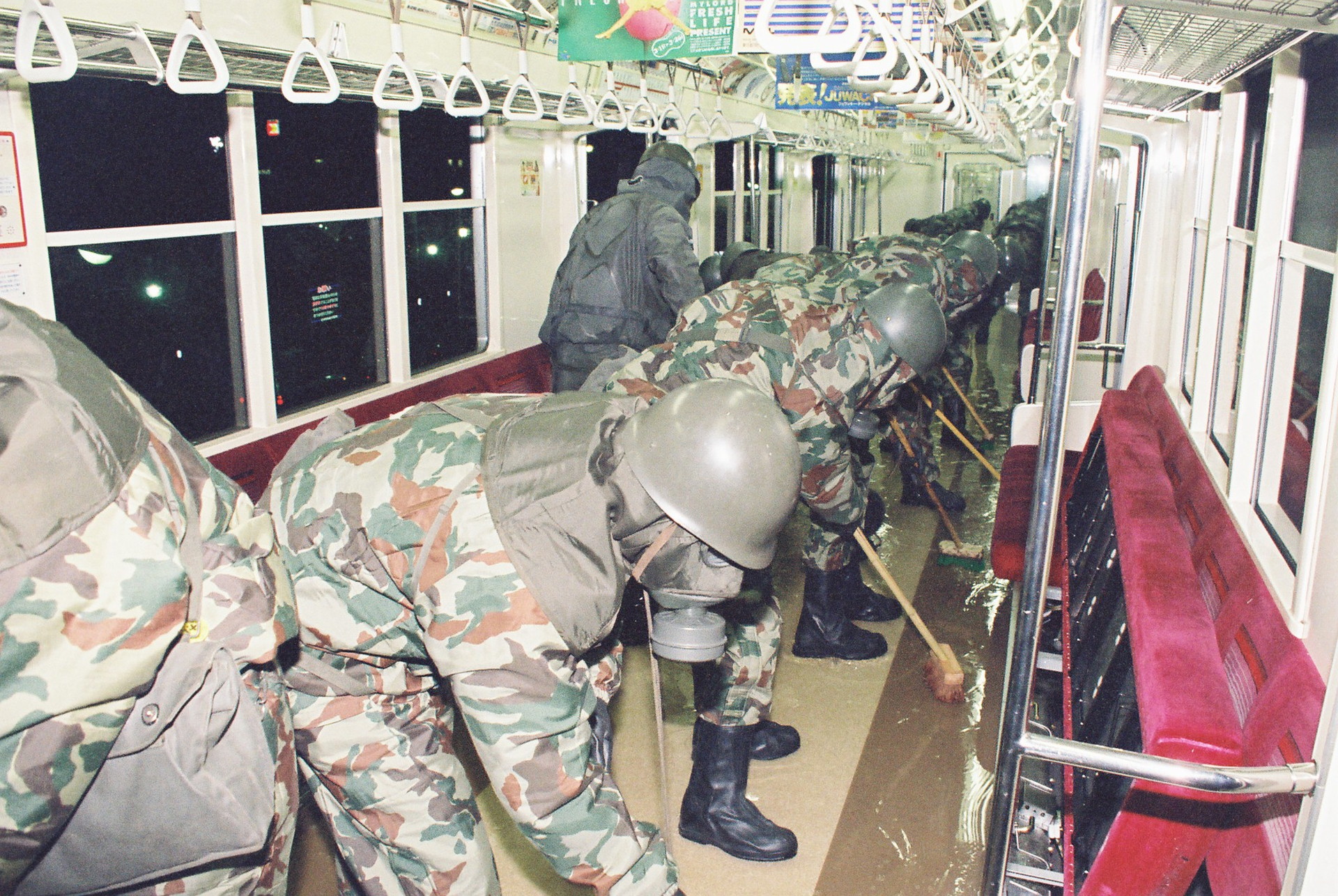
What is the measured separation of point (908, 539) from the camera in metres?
5.70

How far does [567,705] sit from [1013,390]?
865 cm

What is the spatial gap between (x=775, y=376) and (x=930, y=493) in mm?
2742

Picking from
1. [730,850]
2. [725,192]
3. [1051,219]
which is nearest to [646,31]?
[1051,219]

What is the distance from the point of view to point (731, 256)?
765 centimetres

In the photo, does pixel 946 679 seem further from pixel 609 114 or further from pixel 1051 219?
pixel 609 114

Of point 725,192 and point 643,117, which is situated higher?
point 643,117

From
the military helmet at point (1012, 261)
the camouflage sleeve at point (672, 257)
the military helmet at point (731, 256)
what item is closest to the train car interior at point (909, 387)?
the camouflage sleeve at point (672, 257)

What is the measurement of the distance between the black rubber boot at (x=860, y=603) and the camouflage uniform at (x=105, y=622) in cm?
337

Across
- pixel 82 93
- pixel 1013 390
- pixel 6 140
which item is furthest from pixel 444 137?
pixel 1013 390

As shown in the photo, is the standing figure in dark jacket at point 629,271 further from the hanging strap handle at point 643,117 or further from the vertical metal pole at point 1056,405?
the vertical metal pole at point 1056,405

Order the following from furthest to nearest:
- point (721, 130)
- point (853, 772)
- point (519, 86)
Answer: point (721, 130) < point (519, 86) < point (853, 772)

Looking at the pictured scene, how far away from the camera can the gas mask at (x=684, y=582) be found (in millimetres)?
1864

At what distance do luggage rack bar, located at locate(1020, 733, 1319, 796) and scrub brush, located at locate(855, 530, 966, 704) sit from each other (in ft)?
8.73

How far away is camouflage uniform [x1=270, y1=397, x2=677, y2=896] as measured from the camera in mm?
1745
